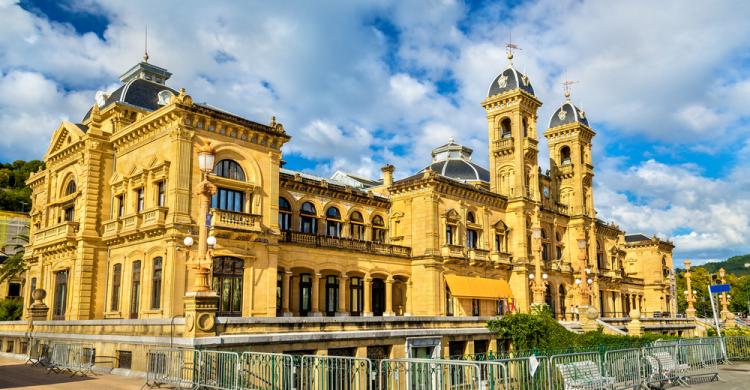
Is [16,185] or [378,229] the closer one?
[378,229]

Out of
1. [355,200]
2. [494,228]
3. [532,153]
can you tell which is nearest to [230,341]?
[355,200]

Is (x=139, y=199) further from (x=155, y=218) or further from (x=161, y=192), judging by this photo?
(x=155, y=218)

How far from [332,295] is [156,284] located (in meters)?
11.8

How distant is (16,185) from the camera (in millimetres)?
80500

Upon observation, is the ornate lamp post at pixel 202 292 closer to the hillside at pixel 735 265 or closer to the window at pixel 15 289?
the window at pixel 15 289

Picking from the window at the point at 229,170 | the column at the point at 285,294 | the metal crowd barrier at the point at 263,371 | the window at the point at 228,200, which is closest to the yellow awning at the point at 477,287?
the column at the point at 285,294

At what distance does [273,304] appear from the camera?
28953mm

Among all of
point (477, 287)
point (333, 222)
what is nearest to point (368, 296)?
point (333, 222)

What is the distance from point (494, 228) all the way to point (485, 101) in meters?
11.3

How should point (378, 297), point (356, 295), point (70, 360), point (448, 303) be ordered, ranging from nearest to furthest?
point (70, 360)
point (356, 295)
point (378, 297)
point (448, 303)

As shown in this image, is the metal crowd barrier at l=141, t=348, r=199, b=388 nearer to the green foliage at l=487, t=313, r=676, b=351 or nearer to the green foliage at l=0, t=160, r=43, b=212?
the green foliage at l=487, t=313, r=676, b=351

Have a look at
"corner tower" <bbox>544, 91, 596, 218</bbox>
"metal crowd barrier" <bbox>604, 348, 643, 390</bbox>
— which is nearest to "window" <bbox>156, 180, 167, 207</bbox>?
"metal crowd barrier" <bbox>604, 348, 643, 390</bbox>

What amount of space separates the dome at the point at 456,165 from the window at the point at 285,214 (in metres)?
14.4

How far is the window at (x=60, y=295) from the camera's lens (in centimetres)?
3275
